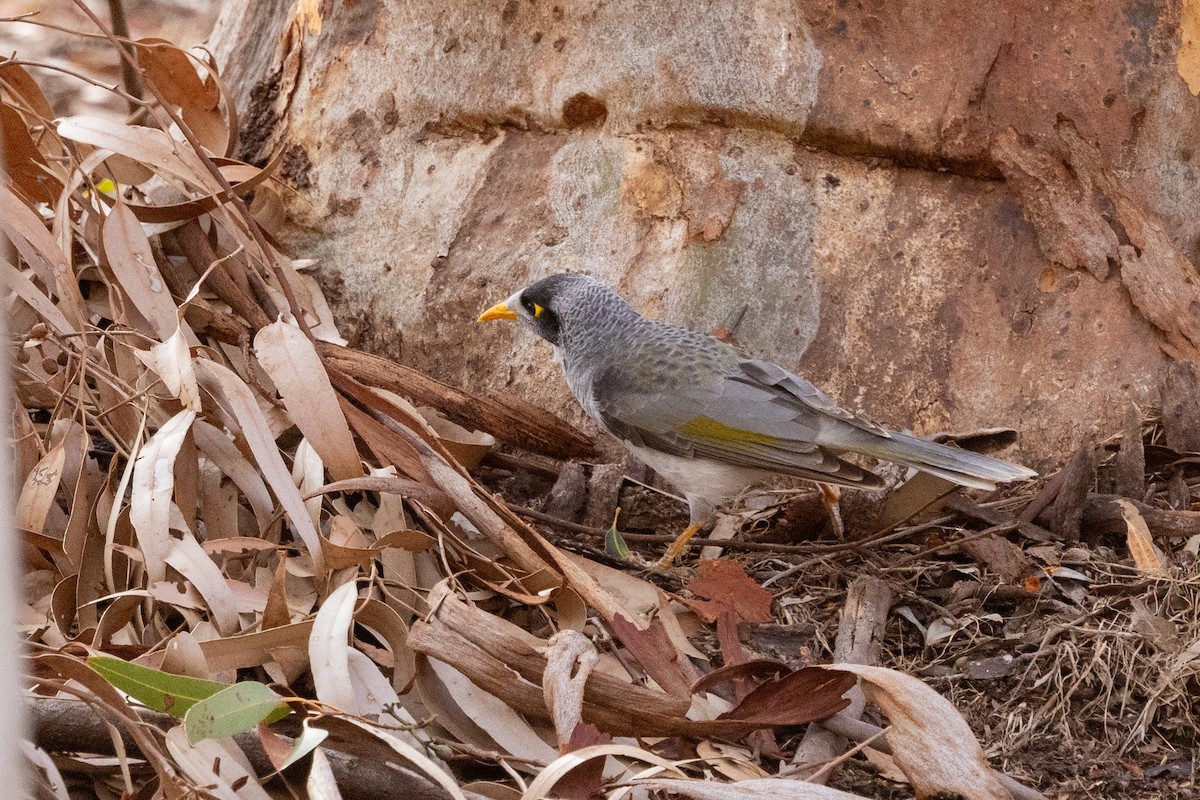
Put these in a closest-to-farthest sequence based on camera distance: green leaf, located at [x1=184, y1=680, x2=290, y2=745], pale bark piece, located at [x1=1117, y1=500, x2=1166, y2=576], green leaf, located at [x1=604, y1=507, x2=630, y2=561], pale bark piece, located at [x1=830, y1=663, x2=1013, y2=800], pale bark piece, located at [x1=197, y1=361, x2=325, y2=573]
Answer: green leaf, located at [x1=184, y1=680, x2=290, y2=745] → pale bark piece, located at [x1=830, y1=663, x2=1013, y2=800] → pale bark piece, located at [x1=197, y1=361, x2=325, y2=573] → pale bark piece, located at [x1=1117, y1=500, x2=1166, y2=576] → green leaf, located at [x1=604, y1=507, x2=630, y2=561]

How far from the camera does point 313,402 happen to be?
368cm

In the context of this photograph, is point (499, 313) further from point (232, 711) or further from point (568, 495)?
point (232, 711)

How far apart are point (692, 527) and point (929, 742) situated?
6.05ft

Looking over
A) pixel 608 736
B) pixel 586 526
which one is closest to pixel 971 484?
pixel 586 526

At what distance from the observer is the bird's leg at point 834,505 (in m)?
4.53

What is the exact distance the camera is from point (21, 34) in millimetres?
9430

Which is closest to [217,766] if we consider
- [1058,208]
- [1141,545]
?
[1141,545]

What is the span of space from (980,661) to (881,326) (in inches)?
68.8

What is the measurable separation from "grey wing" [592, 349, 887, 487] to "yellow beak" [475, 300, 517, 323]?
1.61 feet

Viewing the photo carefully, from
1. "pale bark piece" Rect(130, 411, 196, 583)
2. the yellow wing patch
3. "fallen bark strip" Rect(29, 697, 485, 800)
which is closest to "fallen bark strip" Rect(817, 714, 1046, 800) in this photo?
Result: "fallen bark strip" Rect(29, 697, 485, 800)

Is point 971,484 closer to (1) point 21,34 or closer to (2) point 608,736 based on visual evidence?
(2) point 608,736

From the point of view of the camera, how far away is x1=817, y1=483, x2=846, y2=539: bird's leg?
14.9ft

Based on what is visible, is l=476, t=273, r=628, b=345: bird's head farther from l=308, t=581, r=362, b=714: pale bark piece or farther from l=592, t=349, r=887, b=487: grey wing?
l=308, t=581, r=362, b=714: pale bark piece

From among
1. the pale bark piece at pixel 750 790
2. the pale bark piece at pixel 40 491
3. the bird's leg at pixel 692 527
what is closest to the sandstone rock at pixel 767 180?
the bird's leg at pixel 692 527
